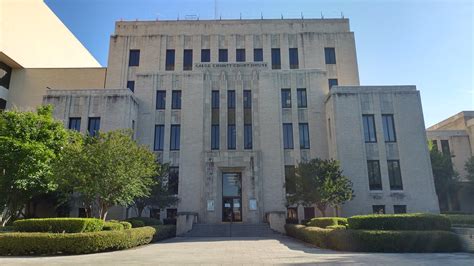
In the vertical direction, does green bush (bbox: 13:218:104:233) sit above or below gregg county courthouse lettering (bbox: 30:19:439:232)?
below

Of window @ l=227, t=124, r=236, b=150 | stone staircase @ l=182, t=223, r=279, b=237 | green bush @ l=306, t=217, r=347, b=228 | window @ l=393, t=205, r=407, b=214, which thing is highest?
window @ l=227, t=124, r=236, b=150

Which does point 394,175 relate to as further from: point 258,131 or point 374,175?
point 258,131

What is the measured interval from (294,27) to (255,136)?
647 inches

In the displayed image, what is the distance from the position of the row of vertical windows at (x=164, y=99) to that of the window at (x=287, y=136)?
11.2 meters

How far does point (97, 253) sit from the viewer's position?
52.1ft

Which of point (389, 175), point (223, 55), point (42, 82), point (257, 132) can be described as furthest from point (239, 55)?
point (42, 82)

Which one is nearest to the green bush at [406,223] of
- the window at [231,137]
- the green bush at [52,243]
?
the green bush at [52,243]

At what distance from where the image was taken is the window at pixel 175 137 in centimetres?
3306

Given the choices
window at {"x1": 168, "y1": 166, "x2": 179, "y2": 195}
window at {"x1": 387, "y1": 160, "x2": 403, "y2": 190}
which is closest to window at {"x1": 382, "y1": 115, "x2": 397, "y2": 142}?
window at {"x1": 387, "y1": 160, "x2": 403, "y2": 190}

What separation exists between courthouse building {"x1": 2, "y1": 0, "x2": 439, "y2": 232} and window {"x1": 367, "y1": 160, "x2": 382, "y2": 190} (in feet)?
0.29

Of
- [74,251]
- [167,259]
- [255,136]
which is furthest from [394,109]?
[74,251]

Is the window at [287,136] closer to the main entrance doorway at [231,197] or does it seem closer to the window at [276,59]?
the main entrance doorway at [231,197]

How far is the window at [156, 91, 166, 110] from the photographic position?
113 feet

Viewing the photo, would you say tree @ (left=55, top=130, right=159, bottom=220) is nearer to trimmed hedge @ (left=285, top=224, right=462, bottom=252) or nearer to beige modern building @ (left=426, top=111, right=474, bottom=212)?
trimmed hedge @ (left=285, top=224, right=462, bottom=252)
